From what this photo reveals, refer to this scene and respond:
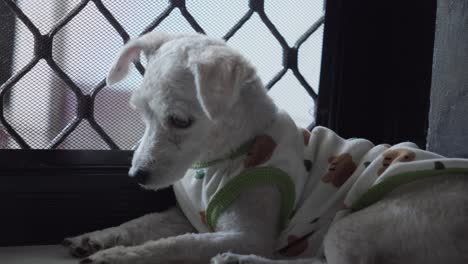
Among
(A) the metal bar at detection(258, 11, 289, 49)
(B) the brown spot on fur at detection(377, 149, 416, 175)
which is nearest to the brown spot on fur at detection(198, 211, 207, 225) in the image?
(B) the brown spot on fur at detection(377, 149, 416, 175)

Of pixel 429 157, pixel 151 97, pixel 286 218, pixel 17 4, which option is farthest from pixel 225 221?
pixel 17 4

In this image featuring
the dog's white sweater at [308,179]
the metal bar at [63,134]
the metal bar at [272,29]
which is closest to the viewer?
the dog's white sweater at [308,179]

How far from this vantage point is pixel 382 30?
1.41 meters

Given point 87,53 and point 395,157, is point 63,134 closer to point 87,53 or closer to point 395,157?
point 87,53

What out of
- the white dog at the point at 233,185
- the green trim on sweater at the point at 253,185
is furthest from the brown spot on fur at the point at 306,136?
the green trim on sweater at the point at 253,185

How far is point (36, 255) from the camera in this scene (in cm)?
108

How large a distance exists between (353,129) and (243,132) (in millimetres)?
387

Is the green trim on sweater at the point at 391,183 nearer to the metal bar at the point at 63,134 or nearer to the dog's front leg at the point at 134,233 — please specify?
the dog's front leg at the point at 134,233

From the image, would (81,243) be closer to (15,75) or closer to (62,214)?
(62,214)

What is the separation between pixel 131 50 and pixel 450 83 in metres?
0.64

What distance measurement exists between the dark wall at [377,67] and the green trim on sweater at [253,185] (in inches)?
14.4

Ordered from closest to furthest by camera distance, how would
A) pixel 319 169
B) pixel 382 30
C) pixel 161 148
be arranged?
pixel 161 148 → pixel 319 169 → pixel 382 30

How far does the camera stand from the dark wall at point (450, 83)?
1.18m

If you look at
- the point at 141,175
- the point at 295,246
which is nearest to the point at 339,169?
the point at 295,246
